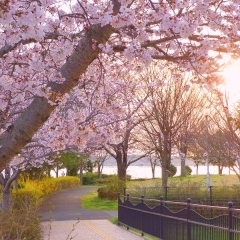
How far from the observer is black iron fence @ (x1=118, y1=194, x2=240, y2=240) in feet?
28.8

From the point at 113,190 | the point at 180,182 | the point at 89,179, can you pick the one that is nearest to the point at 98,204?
the point at 113,190

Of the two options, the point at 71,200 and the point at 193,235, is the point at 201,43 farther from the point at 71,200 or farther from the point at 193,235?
the point at 71,200

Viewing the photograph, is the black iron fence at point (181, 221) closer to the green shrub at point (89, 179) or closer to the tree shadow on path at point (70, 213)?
the tree shadow on path at point (70, 213)

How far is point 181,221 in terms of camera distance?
1135cm

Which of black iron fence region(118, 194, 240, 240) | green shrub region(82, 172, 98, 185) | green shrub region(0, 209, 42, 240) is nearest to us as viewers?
black iron fence region(118, 194, 240, 240)

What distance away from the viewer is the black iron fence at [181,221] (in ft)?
28.8

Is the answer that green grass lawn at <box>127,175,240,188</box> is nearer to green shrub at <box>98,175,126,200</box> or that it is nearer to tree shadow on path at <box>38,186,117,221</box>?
green shrub at <box>98,175,126,200</box>

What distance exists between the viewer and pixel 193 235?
34.8 ft

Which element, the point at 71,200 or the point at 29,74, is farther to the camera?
the point at 71,200

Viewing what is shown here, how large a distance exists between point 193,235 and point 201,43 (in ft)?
19.8

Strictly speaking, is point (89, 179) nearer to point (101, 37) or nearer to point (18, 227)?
point (18, 227)

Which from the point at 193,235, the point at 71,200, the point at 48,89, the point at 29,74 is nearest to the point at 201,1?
the point at 48,89

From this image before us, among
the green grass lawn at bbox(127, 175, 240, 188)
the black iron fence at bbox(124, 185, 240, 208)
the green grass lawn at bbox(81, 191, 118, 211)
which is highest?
the green grass lawn at bbox(127, 175, 240, 188)

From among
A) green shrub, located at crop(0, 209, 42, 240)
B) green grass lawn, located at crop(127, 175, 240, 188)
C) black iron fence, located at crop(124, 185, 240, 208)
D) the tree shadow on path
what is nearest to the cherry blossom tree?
green shrub, located at crop(0, 209, 42, 240)
